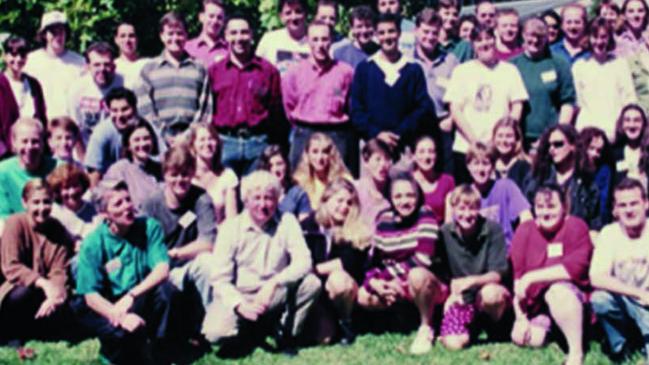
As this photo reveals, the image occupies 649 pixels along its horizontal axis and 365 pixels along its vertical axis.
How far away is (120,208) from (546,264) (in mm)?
2803

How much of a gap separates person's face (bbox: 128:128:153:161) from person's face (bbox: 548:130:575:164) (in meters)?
2.86

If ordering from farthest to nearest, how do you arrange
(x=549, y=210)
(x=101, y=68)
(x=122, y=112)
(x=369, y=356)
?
(x=101, y=68) → (x=122, y=112) → (x=549, y=210) → (x=369, y=356)

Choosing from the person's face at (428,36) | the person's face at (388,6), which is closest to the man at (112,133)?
the person's face at (428,36)

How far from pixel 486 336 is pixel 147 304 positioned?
2318mm

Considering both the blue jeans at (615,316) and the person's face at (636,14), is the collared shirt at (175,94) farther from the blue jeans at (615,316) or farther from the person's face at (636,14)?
the person's face at (636,14)

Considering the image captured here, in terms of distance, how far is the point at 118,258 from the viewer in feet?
26.4

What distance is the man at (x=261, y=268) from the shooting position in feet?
27.2

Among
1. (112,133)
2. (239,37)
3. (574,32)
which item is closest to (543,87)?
(574,32)

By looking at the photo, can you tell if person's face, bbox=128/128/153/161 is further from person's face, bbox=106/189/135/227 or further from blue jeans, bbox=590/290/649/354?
blue jeans, bbox=590/290/649/354

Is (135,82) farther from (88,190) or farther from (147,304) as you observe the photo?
(147,304)

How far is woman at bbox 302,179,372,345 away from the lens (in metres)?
8.59

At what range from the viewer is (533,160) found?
358 inches

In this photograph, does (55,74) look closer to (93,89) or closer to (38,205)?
(93,89)

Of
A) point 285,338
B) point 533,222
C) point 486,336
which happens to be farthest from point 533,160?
point 285,338
